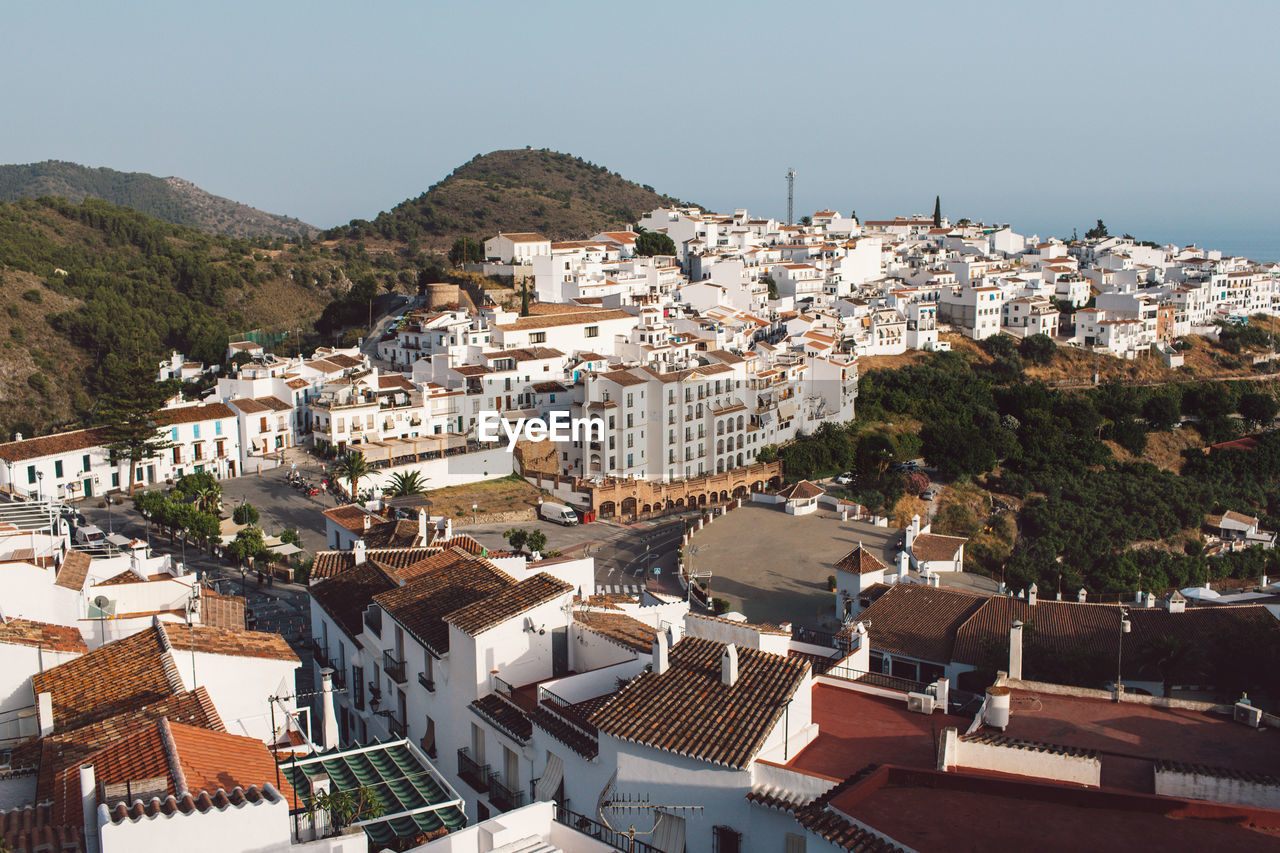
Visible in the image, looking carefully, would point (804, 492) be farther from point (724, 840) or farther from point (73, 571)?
point (724, 840)

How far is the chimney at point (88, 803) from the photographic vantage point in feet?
24.9

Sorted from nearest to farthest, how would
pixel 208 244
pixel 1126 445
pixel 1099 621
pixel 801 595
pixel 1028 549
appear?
pixel 1099 621 < pixel 801 595 < pixel 1028 549 < pixel 1126 445 < pixel 208 244

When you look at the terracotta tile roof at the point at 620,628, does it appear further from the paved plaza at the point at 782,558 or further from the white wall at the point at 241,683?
the paved plaza at the point at 782,558

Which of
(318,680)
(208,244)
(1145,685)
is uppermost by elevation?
(208,244)

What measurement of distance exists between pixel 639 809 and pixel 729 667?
4.85ft

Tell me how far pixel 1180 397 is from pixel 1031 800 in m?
63.4

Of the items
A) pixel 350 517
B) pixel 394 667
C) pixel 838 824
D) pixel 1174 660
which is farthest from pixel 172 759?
pixel 350 517

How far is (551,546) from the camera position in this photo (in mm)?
36188

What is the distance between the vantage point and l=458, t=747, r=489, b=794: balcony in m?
11.9

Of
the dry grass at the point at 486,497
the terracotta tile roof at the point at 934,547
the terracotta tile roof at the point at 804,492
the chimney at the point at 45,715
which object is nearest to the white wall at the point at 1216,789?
the chimney at the point at 45,715

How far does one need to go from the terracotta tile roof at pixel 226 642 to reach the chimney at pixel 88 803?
4.04 metres

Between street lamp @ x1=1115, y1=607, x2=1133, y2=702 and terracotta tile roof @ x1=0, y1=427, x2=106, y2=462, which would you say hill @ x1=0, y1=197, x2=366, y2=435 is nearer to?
terracotta tile roof @ x1=0, y1=427, x2=106, y2=462

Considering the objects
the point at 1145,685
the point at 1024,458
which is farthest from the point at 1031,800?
the point at 1024,458

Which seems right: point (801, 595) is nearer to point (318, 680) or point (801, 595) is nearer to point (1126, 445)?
point (318, 680)
